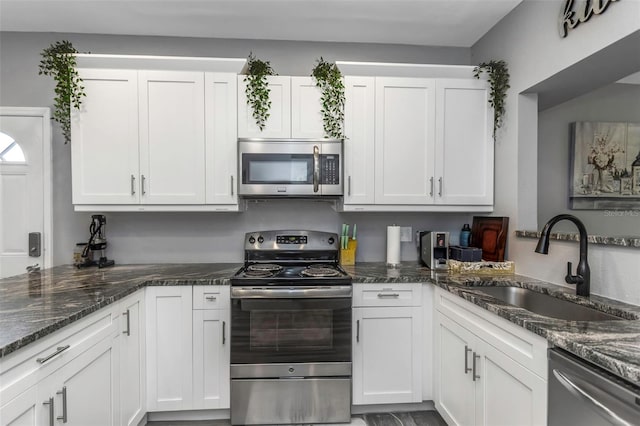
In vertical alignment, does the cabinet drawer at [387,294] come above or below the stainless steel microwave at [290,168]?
below

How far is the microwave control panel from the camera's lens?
2277 millimetres

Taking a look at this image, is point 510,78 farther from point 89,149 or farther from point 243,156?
point 89,149

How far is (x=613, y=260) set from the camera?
1.52 m

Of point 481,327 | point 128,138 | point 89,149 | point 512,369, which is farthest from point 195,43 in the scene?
point 512,369

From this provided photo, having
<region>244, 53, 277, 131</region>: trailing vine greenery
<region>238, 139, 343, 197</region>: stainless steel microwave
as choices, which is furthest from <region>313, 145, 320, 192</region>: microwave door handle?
<region>244, 53, 277, 131</region>: trailing vine greenery

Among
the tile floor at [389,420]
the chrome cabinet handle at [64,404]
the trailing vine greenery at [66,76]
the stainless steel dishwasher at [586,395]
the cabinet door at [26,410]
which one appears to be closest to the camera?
the stainless steel dishwasher at [586,395]

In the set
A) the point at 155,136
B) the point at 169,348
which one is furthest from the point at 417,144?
the point at 169,348

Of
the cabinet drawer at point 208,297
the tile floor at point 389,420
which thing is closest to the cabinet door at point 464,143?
the tile floor at point 389,420

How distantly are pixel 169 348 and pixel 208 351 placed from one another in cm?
24

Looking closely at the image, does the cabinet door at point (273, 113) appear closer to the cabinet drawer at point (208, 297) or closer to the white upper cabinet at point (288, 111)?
the white upper cabinet at point (288, 111)

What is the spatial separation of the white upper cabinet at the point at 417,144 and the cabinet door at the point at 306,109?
0.21 meters

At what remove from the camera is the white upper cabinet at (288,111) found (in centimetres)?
229

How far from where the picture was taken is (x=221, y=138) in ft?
7.50

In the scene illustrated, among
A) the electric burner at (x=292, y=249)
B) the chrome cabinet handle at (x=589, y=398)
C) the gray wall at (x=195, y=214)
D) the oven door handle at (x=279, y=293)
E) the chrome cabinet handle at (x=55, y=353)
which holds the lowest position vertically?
the chrome cabinet handle at (x=589, y=398)
